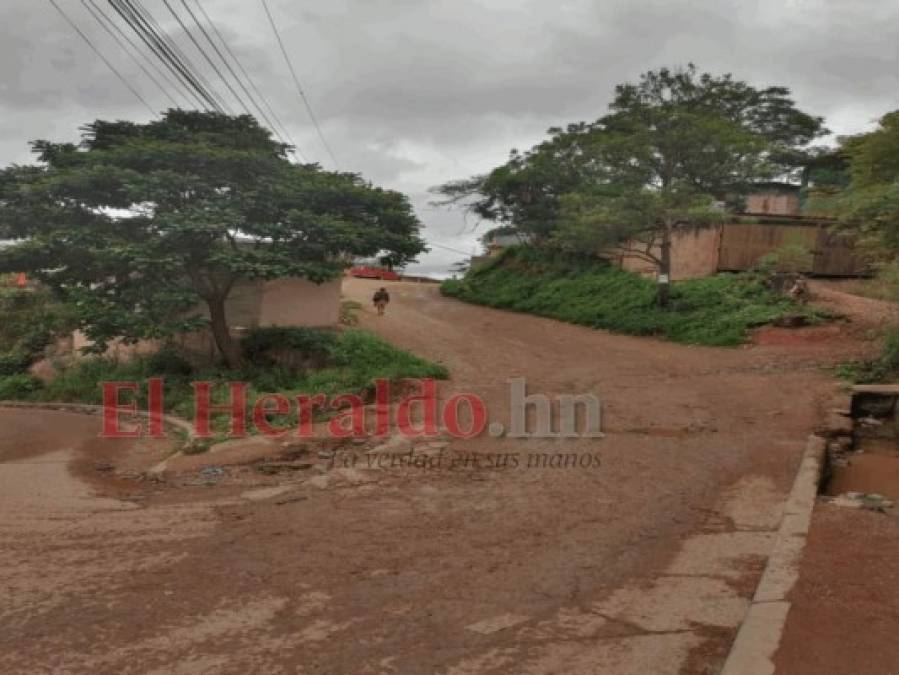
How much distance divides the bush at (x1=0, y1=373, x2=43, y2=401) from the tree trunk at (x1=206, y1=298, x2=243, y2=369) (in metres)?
4.99

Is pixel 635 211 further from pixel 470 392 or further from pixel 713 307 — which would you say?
pixel 470 392

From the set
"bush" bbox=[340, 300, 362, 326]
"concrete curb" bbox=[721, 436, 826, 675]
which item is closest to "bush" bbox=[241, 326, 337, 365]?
"bush" bbox=[340, 300, 362, 326]

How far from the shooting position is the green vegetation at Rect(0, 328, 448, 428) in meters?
12.1

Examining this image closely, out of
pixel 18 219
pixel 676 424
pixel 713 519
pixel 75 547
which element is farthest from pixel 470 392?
pixel 18 219

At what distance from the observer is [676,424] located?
8.88 metres

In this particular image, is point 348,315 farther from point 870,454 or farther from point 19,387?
point 870,454

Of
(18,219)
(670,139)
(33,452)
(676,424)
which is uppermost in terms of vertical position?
(670,139)

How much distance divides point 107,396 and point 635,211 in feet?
41.5

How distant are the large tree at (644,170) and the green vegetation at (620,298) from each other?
0.94m

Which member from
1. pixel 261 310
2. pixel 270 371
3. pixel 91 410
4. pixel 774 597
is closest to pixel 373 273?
pixel 261 310

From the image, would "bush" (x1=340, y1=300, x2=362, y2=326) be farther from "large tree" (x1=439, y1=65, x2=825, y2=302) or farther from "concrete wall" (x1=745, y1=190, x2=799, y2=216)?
"concrete wall" (x1=745, y1=190, x2=799, y2=216)

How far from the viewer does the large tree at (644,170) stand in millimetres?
17203

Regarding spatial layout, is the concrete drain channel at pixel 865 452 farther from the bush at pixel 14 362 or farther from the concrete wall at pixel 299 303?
the bush at pixel 14 362

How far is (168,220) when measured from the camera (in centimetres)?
1143
